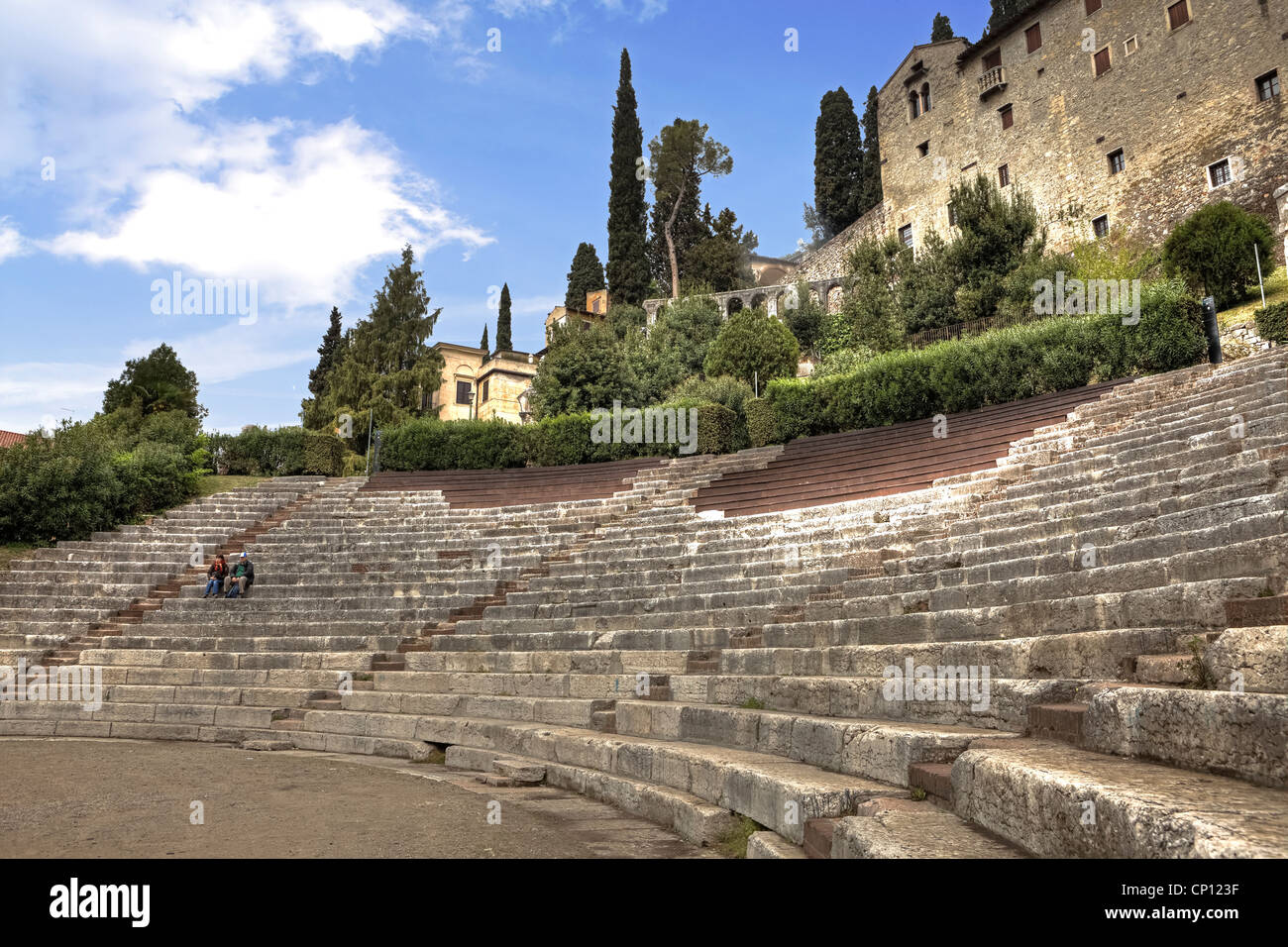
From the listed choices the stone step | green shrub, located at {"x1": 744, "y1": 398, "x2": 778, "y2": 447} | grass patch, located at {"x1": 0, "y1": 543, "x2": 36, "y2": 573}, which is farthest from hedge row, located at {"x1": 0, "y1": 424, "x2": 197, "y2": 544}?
the stone step

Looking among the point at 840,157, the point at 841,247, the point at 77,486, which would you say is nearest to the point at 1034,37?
the point at 841,247

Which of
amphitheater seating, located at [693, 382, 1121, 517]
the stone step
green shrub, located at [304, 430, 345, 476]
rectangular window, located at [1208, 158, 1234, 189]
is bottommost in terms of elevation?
the stone step

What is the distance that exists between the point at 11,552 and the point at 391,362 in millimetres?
22973

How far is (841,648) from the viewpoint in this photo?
289 inches

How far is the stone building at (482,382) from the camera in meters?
52.8

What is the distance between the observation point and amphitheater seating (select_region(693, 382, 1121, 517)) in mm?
15227

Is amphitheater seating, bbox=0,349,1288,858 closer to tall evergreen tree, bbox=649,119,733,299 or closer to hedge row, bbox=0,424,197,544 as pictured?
hedge row, bbox=0,424,197,544

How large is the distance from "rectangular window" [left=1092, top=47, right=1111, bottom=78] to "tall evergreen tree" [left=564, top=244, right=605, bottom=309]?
3151 centimetres

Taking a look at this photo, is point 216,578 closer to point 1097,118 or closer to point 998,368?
point 998,368

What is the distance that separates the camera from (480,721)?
388 inches

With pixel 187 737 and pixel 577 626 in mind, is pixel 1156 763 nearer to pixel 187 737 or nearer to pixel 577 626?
pixel 577 626

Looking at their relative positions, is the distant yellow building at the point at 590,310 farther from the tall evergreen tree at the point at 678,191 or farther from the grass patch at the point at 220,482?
the grass patch at the point at 220,482

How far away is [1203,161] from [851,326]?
47.2ft
